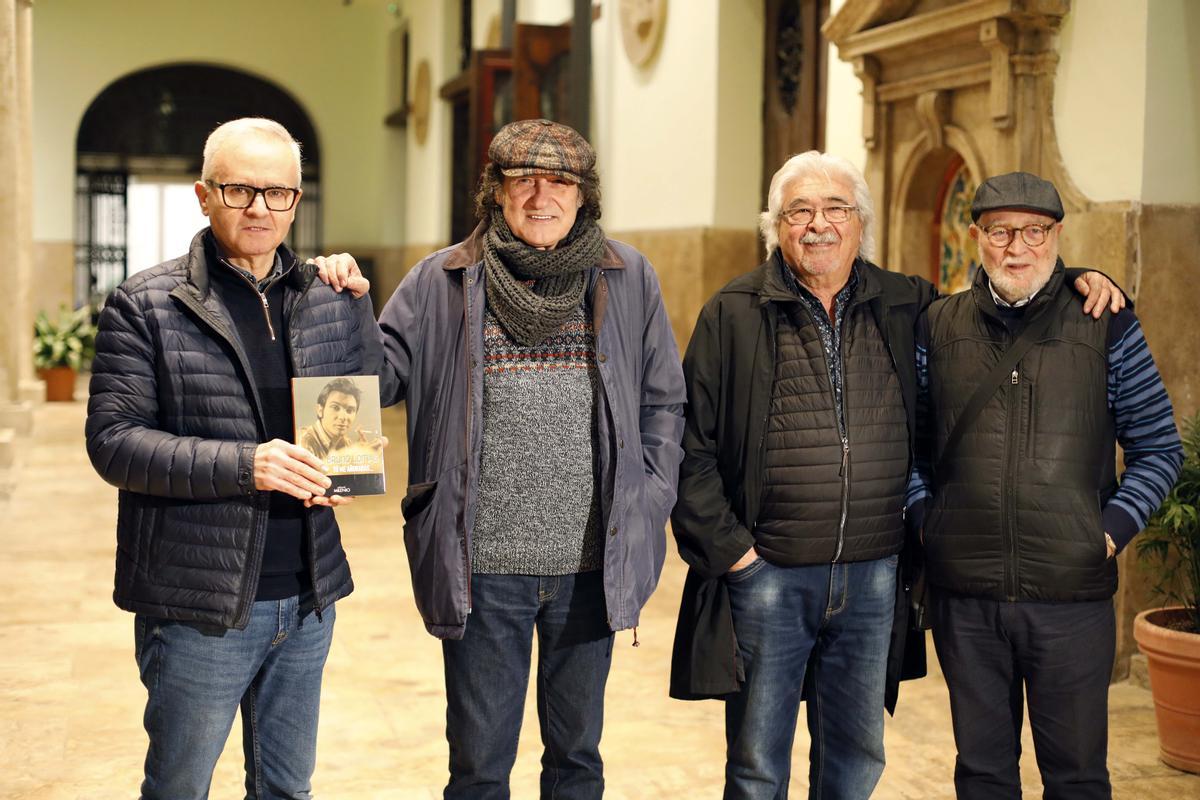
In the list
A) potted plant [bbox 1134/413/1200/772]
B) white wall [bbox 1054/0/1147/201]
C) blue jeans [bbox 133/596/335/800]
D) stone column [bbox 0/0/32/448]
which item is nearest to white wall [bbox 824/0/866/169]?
white wall [bbox 1054/0/1147/201]

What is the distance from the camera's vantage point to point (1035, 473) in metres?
3.40

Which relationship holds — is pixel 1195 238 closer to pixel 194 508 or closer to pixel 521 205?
pixel 521 205

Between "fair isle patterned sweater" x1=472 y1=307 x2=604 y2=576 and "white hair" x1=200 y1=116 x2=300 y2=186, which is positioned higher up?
"white hair" x1=200 y1=116 x2=300 y2=186

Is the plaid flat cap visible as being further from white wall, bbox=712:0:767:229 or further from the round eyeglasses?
white wall, bbox=712:0:767:229

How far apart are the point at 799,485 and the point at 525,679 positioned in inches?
30.3

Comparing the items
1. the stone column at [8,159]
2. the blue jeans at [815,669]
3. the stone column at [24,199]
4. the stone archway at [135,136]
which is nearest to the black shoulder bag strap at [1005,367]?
the blue jeans at [815,669]

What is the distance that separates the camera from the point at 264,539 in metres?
2.87

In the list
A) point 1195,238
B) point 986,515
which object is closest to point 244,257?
point 986,515

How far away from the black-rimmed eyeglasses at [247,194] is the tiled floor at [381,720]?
2378mm

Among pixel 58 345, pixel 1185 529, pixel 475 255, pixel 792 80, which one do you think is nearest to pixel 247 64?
pixel 58 345

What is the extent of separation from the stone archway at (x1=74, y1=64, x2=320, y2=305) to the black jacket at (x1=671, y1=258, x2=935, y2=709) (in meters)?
19.1

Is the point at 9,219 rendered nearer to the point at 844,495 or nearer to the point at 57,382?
the point at 57,382

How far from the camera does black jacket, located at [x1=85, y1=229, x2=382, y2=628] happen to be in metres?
2.78

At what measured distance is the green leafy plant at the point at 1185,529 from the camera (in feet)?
16.0
